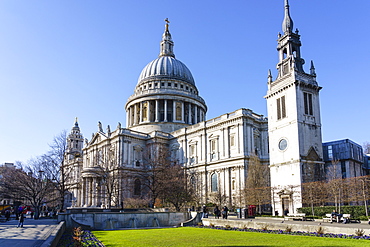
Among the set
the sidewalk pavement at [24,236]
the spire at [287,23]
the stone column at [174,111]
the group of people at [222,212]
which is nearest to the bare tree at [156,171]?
the stone column at [174,111]

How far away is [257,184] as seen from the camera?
5159 cm

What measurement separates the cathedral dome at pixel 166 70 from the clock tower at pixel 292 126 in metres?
45.1

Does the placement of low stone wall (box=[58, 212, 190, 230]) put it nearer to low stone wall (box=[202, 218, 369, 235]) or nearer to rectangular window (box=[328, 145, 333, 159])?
low stone wall (box=[202, 218, 369, 235])

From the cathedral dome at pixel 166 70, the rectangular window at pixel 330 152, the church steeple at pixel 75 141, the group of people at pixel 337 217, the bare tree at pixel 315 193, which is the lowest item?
the group of people at pixel 337 217

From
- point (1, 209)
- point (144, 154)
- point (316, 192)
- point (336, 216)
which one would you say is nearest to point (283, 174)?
point (316, 192)

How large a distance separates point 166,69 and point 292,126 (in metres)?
53.8

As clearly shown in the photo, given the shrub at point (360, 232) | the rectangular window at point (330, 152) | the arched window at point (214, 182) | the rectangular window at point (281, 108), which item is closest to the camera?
the shrub at point (360, 232)

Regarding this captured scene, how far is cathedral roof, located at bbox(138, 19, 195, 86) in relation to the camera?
9188cm

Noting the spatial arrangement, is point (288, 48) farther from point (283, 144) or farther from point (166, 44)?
point (166, 44)

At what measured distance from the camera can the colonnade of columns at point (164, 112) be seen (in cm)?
8530

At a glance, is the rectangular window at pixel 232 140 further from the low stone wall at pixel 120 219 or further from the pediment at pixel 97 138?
the pediment at pixel 97 138

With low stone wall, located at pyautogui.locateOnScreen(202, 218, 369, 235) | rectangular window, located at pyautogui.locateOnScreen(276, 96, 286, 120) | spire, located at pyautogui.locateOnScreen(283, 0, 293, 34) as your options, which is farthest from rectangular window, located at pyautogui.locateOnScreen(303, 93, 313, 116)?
low stone wall, located at pyautogui.locateOnScreen(202, 218, 369, 235)

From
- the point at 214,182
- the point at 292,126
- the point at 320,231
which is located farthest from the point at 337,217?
the point at 214,182

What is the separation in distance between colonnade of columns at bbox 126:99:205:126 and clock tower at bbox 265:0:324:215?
38116 millimetres
